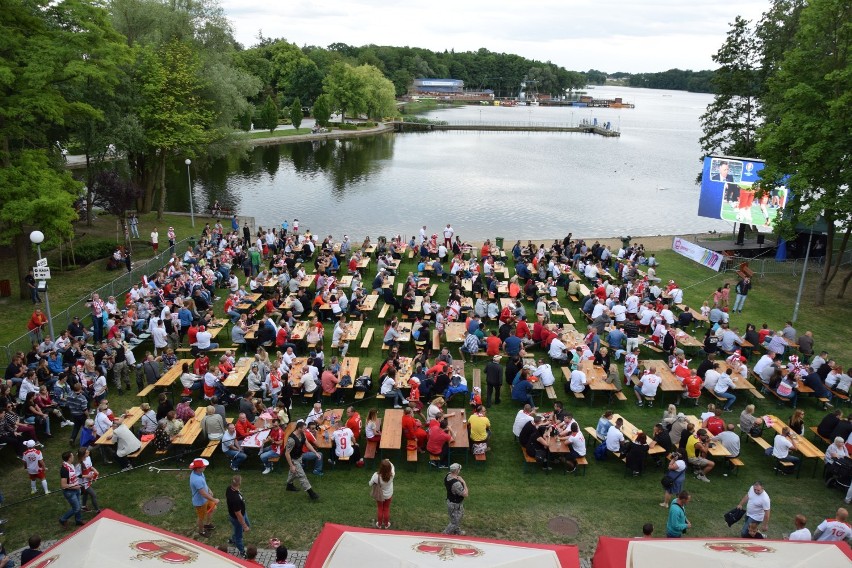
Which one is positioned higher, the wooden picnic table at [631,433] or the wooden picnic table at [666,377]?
the wooden picnic table at [666,377]

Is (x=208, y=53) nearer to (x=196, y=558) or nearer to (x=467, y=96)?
(x=196, y=558)

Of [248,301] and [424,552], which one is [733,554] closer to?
[424,552]

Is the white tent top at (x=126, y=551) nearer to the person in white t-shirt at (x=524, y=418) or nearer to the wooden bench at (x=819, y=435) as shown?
the person in white t-shirt at (x=524, y=418)

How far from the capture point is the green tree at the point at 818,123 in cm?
2111

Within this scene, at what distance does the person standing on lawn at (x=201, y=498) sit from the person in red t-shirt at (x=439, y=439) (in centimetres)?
438

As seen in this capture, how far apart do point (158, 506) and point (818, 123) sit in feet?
78.9

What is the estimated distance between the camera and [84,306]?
21.5m

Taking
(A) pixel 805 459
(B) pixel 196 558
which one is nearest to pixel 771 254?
(A) pixel 805 459

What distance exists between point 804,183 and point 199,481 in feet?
72.0

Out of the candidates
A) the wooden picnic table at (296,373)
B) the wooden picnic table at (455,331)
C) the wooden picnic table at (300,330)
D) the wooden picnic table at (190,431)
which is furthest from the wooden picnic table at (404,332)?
the wooden picnic table at (190,431)

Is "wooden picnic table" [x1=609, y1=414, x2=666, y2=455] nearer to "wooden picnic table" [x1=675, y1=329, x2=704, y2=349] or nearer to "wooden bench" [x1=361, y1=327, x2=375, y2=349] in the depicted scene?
"wooden picnic table" [x1=675, y1=329, x2=704, y2=349]

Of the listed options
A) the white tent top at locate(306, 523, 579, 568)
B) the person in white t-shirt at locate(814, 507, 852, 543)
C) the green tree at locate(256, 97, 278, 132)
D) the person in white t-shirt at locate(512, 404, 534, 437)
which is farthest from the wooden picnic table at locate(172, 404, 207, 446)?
the green tree at locate(256, 97, 278, 132)

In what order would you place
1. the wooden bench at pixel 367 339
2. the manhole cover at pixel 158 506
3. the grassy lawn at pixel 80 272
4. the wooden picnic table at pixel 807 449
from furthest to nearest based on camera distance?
the grassy lawn at pixel 80 272 < the wooden bench at pixel 367 339 < the wooden picnic table at pixel 807 449 < the manhole cover at pixel 158 506

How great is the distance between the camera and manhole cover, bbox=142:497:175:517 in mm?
11391
